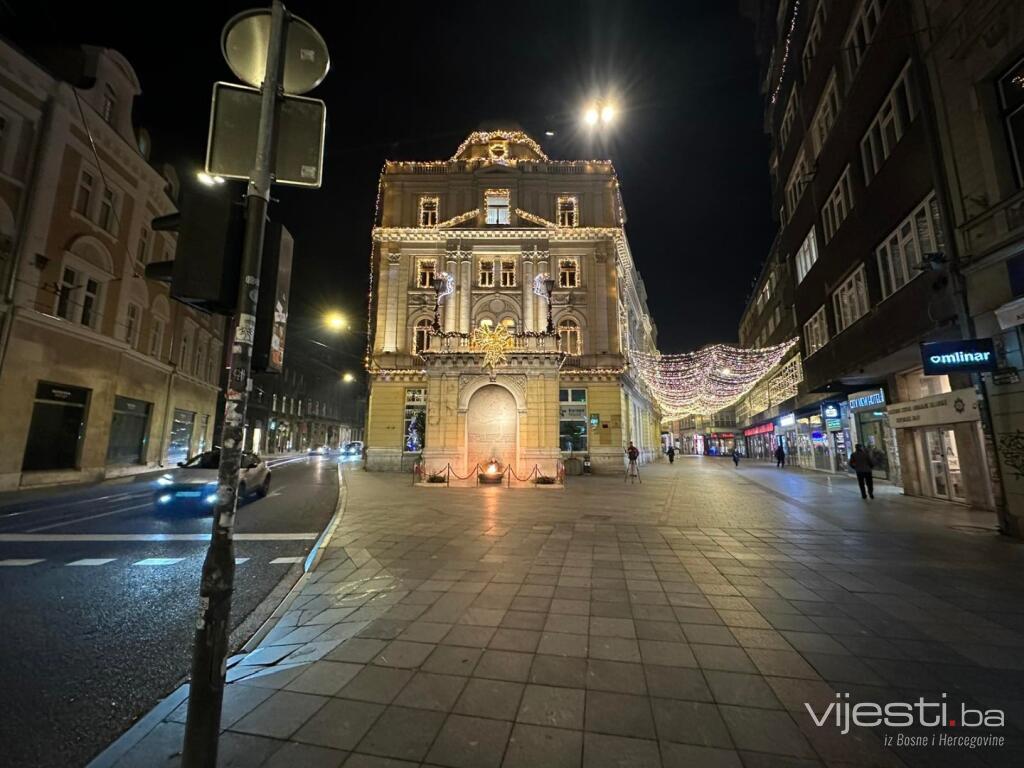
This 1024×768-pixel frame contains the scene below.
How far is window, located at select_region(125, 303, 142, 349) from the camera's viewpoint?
23125 mm

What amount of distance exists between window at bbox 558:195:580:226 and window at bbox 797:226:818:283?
15240 mm

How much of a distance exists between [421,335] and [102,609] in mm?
25877

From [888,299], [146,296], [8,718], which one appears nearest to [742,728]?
[8,718]

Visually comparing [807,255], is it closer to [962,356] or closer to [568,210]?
[962,356]

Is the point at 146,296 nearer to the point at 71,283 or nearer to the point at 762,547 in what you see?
the point at 71,283

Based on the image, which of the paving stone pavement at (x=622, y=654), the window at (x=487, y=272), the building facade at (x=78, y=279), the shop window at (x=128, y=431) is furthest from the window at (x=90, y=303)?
the paving stone pavement at (x=622, y=654)

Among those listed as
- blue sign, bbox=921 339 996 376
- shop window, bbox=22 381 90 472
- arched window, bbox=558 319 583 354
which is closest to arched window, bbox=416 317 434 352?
arched window, bbox=558 319 583 354

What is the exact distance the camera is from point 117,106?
Answer: 22.1 m

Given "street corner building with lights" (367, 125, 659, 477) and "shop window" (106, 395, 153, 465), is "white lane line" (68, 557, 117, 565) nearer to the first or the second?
"shop window" (106, 395, 153, 465)

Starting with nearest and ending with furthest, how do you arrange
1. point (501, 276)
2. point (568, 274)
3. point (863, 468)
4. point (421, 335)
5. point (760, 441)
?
point (863, 468) < point (421, 335) < point (501, 276) < point (568, 274) < point (760, 441)

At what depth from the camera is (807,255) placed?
20594 mm

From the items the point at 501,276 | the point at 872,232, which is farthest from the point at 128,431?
the point at 872,232

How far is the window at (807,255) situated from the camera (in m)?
19.5

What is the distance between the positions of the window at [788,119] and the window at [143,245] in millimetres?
33243
